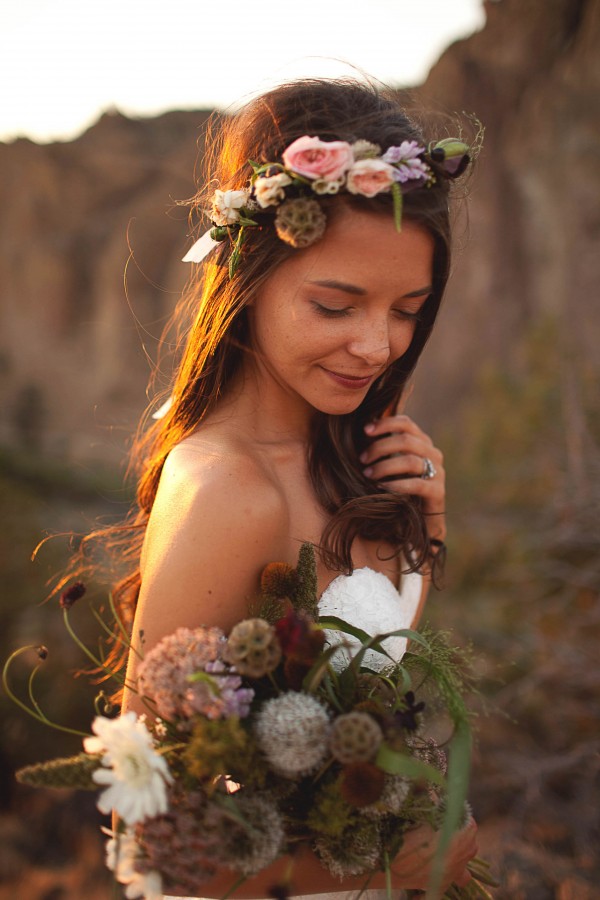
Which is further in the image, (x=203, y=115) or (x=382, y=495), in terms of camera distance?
(x=203, y=115)

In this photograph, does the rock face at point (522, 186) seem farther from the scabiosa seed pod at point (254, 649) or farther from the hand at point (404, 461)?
the scabiosa seed pod at point (254, 649)

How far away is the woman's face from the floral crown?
5 centimetres

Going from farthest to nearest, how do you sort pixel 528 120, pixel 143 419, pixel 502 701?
pixel 528 120 < pixel 502 701 < pixel 143 419

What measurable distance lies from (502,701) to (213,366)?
341cm

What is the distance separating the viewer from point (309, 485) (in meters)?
1.91

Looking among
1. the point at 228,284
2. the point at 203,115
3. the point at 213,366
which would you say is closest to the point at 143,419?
the point at 213,366

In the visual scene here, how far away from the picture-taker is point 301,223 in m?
1.56

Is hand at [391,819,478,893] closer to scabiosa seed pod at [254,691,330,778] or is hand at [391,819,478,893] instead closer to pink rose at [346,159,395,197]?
scabiosa seed pod at [254,691,330,778]

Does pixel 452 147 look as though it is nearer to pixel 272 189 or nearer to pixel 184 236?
pixel 272 189

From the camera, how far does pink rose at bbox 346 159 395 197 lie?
5.16 ft

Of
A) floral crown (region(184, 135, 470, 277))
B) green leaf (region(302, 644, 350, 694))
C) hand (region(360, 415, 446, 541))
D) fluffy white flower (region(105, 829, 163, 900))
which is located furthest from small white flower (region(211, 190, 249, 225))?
fluffy white flower (region(105, 829, 163, 900))

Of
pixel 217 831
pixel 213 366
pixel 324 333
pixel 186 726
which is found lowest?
pixel 217 831

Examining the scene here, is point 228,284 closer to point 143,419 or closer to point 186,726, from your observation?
point 143,419

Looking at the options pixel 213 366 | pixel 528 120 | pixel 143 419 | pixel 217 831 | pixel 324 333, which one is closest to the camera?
pixel 217 831
